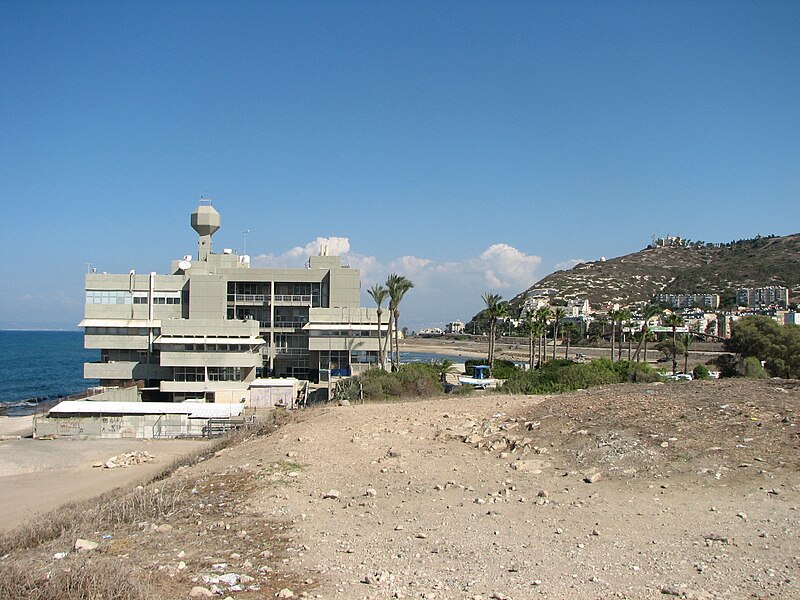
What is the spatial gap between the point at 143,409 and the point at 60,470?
27.5 feet

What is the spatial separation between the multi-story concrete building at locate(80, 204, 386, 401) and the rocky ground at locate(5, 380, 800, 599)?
24.4 meters

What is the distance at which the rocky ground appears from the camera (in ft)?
32.3

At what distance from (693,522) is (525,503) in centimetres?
322

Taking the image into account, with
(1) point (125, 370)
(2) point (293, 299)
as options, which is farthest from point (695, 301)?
(1) point (125, 370)

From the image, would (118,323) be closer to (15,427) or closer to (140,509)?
(15,427)

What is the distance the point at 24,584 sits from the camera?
8.92 m

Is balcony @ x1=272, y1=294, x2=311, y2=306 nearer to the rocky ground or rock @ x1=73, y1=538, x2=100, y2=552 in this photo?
the rocky ground

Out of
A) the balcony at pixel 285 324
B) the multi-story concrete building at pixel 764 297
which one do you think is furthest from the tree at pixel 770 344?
the multi-story concrete building at pixel 764 297

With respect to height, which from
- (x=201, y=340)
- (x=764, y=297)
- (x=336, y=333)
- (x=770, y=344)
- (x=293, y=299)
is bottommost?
(x=770, y=344)

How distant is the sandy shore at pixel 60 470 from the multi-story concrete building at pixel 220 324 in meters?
11.4

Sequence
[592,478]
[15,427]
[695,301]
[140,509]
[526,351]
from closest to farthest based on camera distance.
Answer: [140,509] < [592,478] < [15,427] < [526,351] < [695,301]

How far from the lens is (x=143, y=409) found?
118 ft

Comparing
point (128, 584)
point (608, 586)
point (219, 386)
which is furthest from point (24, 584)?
point (219, 386)

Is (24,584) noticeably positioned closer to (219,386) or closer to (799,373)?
(219,386)
